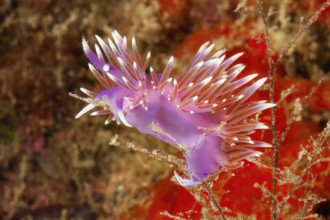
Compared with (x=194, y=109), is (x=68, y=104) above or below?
above

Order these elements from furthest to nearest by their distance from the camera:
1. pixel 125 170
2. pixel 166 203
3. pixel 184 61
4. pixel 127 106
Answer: pixel 125 170 → pixel 184 61 → pixel 166 203 → pixel 127 106

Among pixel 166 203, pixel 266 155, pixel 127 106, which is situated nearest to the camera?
pixel 127 106

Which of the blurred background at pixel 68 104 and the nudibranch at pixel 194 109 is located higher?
the blurred background at pixel 68 104

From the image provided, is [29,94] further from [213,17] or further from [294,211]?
[294,211]

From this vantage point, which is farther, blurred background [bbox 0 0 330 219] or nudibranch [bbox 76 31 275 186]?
blurred background [bbox 0 0 330 219]

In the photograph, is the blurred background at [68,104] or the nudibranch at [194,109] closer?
the nudibranch at [194,109]

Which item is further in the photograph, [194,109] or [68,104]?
[68,104]

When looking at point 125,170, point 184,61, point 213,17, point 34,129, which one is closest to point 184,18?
point 213,17

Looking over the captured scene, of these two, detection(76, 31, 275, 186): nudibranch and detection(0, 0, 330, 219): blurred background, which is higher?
detection(0, 0, 330, 219): blurred background
